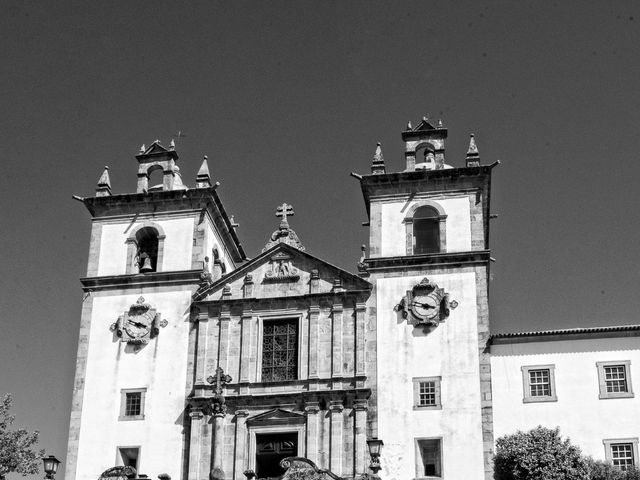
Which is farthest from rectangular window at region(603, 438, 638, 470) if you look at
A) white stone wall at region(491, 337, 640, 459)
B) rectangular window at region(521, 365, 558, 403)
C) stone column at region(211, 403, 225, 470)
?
stone column at region(211, 403, 225, 470)

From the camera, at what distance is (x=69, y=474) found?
3975cm

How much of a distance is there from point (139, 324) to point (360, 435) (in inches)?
375

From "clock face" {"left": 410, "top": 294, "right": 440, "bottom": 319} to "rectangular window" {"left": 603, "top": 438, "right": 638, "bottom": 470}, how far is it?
7369 mm

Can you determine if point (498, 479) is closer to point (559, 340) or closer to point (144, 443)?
point (559, 340)

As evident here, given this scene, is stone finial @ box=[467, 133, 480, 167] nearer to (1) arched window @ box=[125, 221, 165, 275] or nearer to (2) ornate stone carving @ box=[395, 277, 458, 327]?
(2) ornate stone carving @ box=[395, 277, 458, 327]

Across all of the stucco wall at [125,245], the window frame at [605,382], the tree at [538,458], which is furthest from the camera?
the stucco wall at [125,245]

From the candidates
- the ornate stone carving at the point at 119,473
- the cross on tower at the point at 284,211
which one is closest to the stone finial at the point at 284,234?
the cross on tower at the point at 284,211

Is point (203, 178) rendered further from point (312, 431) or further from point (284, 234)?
point (312, 431)

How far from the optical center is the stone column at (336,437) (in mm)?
37906

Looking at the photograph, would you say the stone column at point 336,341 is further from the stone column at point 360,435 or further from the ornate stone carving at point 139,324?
the ornate stone carving at point 139,324

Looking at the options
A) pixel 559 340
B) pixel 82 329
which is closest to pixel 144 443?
pixel 82 329

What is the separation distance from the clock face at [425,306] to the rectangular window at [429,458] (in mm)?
4502

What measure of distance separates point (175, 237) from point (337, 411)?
9971 millimetres

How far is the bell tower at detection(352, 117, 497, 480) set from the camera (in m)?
38.0
